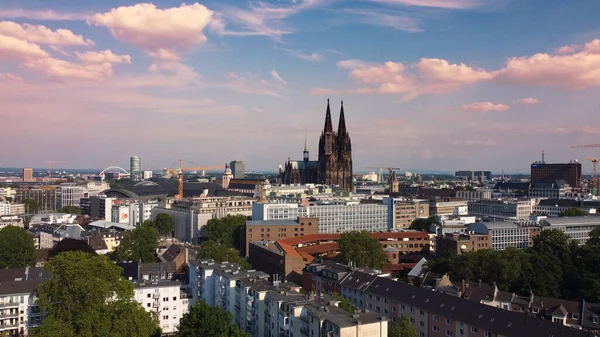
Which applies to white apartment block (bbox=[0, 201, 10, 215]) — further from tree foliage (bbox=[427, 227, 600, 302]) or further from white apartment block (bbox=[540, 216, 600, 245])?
white apartment block (bbox=[540, 216, 600, 245])

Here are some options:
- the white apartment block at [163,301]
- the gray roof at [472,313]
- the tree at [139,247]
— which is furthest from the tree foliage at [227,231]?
the gray roof at [472,313]

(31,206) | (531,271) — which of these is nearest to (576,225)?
(531,271)

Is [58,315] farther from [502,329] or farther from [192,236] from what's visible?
[192,236]

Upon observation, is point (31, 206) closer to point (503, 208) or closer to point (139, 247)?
point (139, 247)

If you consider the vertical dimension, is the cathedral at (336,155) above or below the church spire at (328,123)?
below

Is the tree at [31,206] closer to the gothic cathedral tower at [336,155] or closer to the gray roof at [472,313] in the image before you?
the gothic cathedral tower at [336,155]
